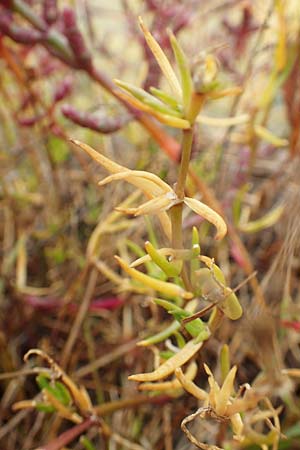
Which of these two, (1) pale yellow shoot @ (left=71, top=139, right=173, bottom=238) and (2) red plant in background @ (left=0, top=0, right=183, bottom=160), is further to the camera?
(2) red plant in background @ (left=0, top=0, right=183, bottom=160)

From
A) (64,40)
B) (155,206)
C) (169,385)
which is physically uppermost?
(64,40)

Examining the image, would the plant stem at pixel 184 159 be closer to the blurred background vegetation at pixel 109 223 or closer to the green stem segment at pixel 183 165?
the green stem segment at pixel 183 165

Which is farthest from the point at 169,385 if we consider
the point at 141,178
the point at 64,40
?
the point at 64,40

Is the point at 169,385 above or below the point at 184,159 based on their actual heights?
below

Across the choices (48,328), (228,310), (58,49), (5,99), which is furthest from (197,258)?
(5,99)

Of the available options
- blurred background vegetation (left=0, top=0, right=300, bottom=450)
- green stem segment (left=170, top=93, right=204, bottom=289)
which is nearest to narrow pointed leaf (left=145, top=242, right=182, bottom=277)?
green stem segment (left=170, top=93, right=204, bottom=289)

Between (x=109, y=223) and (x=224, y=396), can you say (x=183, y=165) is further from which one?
(x=109, y=223)

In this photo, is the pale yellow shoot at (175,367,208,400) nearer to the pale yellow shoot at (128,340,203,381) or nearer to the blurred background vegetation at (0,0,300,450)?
the pale yellow shoot at (128,340,203,381)

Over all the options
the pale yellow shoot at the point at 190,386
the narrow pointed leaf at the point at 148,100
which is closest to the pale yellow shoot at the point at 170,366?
the pale yellow shoot at the point at 190,386
